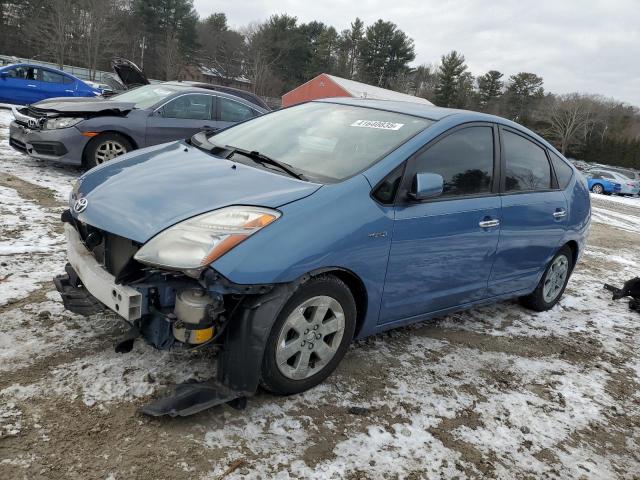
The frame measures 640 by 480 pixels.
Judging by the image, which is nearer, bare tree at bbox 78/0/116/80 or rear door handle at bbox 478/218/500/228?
rear door handle at bbox 478/218/500/228

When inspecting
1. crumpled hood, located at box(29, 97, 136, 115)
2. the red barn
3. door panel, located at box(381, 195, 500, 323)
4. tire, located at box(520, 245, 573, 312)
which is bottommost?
tire, located at box(520, 245, 573, 312)

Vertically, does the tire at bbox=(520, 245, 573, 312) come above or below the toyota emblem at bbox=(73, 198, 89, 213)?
below

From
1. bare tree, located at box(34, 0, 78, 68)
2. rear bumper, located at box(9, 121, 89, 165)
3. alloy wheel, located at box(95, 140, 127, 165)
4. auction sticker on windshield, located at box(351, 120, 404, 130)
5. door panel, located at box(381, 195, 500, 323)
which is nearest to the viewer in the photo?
door panel, located at box(381, 195, 500, 323)

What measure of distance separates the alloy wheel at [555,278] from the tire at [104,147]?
5.67 meters

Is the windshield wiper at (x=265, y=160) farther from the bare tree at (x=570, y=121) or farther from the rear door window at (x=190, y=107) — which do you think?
the bare tree at (x=570, y=121)

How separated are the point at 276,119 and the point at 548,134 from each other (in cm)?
6878

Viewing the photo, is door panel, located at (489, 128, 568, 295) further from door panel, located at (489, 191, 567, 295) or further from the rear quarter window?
the rear quarter window

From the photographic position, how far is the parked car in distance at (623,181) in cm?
2666

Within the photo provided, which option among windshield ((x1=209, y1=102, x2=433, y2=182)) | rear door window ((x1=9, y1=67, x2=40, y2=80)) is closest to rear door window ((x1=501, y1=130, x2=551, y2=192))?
windshield ((x1=209, y1=102, x2=433, y2=182))

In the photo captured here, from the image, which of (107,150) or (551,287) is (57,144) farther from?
(551,287)

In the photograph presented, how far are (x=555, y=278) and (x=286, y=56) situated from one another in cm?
6388

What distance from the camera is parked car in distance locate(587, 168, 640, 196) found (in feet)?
87.5

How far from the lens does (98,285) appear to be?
Result: 2.57 m

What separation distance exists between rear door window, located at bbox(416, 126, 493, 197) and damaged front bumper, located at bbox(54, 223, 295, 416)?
1.36 metres
